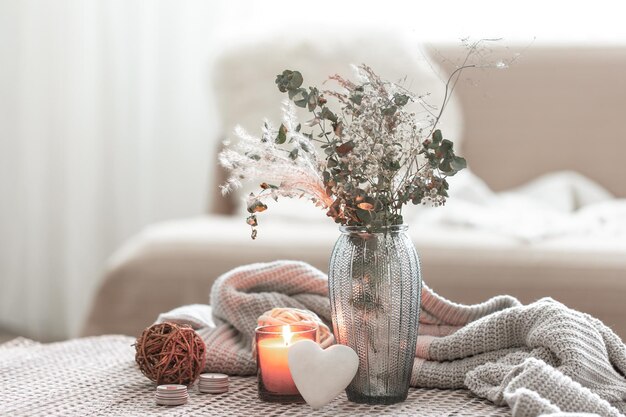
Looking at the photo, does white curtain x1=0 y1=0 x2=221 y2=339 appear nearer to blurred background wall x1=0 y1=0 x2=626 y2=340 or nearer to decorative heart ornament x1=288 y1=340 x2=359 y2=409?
blurred background wall x1=0 y1=0 x2=626 y2=340

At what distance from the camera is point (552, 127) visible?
2.63 m

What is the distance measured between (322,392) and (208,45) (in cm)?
231

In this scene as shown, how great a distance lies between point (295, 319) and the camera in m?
1.13

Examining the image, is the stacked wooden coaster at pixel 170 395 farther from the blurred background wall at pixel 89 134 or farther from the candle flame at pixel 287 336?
the blurred background wall at pixel 89 134

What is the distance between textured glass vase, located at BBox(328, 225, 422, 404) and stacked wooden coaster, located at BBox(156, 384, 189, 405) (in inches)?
7.4

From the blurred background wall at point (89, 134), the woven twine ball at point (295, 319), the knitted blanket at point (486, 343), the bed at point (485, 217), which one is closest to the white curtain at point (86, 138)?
the blurred background wall at point (89, 134)

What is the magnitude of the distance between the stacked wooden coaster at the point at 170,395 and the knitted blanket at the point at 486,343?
0.14m

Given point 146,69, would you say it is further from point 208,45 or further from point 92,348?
point 92,348

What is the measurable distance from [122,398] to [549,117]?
1.84 m

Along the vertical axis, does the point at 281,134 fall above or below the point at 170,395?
above

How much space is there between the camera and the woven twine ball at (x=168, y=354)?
110 centimetres

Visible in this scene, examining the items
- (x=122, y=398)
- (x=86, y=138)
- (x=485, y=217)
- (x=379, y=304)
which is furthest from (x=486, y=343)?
(x=86, y=138)

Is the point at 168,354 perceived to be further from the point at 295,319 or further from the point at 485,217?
the point at 485,217

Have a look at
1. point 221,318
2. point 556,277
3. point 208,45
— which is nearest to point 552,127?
point 556,277
